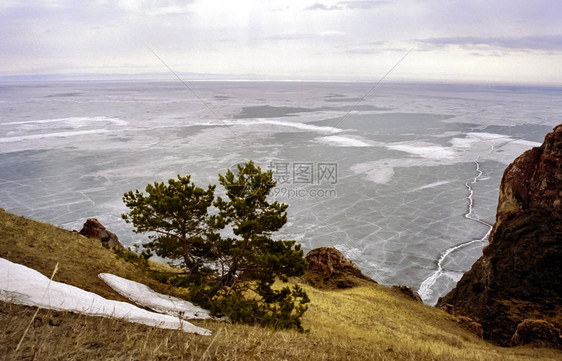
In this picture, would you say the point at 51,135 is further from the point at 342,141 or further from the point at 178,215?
the point at 178,215

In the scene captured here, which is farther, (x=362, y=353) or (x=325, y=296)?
(x=325, y=296)

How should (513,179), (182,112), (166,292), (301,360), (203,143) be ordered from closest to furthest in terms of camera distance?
(301,360) → (166,292) → (513,179) → (203,143) → (182,112)

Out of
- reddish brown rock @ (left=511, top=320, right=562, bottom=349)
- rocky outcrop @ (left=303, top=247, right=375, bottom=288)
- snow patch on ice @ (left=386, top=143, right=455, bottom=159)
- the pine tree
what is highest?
the pine tree

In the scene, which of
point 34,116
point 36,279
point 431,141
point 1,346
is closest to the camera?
point 1,346

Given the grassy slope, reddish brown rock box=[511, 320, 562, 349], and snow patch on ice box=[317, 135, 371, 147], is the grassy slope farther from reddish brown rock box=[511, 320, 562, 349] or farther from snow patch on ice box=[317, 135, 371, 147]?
snow patch on ice box=[317, 135, 371, 147]

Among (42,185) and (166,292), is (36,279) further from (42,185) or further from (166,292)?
(42,185)

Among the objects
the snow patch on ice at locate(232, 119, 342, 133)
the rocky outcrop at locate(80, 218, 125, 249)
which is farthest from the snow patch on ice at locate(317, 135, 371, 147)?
the rocky outcrop at locate(80, 218, 125, 249)

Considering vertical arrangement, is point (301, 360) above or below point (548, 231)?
above

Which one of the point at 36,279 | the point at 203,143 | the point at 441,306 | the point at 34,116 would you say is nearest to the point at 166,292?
the point at 36,279
